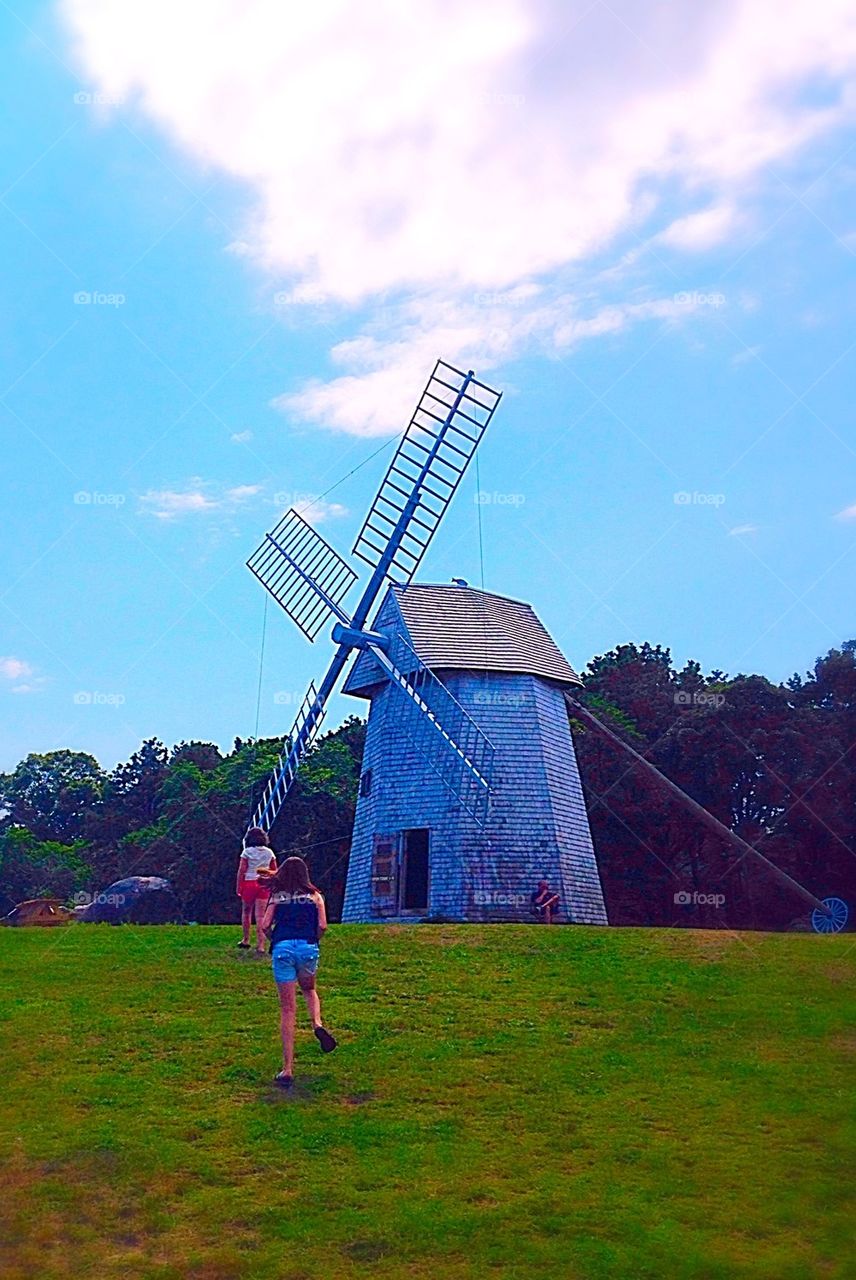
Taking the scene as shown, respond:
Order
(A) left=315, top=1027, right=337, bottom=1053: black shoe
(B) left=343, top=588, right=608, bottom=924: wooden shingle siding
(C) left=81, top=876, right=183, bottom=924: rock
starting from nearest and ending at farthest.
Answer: (A) left=315, top=1027, right=337, bottom=1053: black shoe, (B) left=343, top=588, right=608, bottom=924: wooden shingle siding, (C) left=81, top=876, right=183, bottom=924: rock

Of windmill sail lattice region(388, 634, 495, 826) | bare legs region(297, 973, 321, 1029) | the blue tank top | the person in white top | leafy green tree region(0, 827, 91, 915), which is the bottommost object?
bare legs region(297, 973, 321, 1029)

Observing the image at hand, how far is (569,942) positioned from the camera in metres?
22.7

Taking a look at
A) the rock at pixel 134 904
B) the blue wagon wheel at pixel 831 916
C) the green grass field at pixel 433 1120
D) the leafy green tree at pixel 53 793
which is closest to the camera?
the green grass field at pixel 433 1120

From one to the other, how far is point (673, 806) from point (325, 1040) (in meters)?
30.4

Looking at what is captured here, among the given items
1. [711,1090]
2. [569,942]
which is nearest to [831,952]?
[569,942]

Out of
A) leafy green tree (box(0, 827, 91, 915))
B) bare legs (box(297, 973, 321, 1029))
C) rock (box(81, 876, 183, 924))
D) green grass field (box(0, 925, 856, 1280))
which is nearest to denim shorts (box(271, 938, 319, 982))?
bare legs (box(297, 973, 321, 1029))

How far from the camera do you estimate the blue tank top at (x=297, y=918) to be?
14320 mm

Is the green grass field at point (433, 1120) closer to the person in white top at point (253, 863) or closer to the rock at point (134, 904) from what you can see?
the person in white top at point (253, 863)

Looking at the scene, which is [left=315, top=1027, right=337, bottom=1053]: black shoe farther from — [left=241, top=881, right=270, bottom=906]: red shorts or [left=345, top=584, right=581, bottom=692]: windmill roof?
[left=345, top=584, right=581, bottom=692]: windmill roof

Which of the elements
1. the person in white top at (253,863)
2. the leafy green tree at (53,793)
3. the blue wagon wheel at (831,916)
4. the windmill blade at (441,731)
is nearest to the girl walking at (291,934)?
the person in white top at (253,863)

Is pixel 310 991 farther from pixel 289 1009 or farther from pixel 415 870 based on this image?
pixel 415 870

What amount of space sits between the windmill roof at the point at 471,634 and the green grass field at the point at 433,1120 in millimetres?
11629

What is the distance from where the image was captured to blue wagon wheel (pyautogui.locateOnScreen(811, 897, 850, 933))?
40031 millimetres

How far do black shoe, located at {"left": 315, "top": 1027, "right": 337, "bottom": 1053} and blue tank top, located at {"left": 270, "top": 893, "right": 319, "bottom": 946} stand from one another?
126 cm
